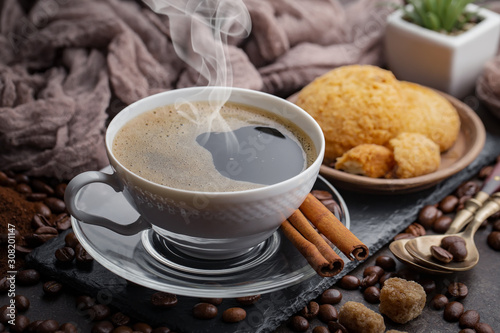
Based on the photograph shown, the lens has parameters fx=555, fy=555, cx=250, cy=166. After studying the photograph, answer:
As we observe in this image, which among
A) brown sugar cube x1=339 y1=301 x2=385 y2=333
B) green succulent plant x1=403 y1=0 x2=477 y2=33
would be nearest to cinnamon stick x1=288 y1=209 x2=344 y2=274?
brown sugar cube x1=339 y1=301 x2=385 y2=333

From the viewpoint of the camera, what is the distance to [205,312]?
4.58ft

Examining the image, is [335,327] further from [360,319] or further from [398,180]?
[398,180]

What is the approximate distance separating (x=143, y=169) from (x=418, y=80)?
165cm

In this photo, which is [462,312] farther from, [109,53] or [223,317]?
[109,53]

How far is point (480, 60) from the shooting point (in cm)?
254

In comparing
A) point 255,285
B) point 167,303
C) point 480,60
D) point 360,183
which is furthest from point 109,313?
point 480,60

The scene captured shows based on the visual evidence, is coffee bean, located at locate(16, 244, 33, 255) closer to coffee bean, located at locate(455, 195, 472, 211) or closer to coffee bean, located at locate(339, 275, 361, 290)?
coffee bean, located at locate(339, 275, 361, 290)

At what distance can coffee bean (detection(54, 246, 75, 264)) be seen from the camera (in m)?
1.55

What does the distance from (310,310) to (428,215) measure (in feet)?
2.00

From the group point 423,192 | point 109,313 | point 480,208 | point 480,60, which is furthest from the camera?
point 480,60

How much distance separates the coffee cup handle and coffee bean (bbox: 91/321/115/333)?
23 cm

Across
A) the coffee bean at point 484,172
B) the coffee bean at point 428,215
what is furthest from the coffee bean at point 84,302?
the coffee bean at point 484,172

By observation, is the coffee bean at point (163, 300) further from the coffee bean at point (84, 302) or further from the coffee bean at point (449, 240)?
the coffee bean at point (449, 240)

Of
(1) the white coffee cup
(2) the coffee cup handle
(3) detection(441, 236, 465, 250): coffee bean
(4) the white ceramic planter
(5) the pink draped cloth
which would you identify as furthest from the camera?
(4) the white ceramic planter
